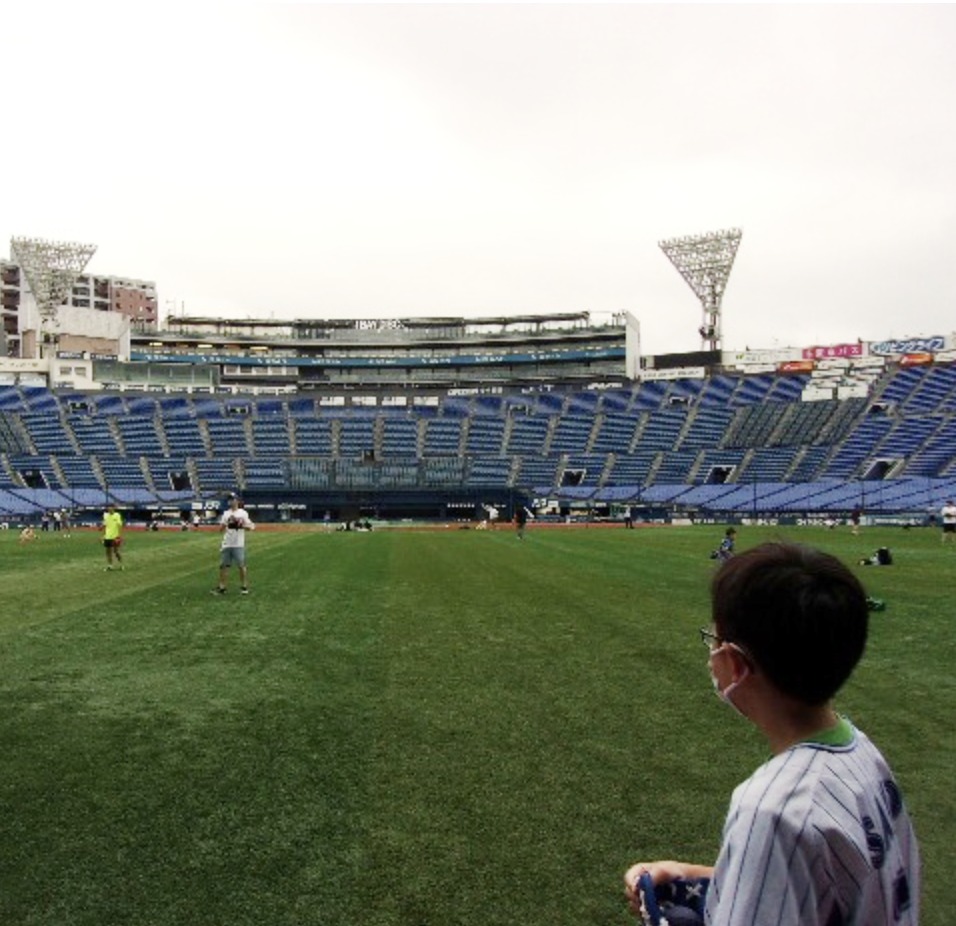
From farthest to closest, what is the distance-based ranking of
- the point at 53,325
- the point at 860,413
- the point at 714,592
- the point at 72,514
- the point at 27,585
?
the point at 53,325
the point at 860,413
the point at 72,514
the point at 27,585
the point at 714,592

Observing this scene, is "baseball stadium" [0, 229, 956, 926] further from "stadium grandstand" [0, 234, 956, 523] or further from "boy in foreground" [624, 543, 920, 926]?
"stadium grandstand" [0, 234, 956, 523]

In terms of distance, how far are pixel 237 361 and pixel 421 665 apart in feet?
343

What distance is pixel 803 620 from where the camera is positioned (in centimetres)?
190

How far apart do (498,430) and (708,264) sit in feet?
97.2

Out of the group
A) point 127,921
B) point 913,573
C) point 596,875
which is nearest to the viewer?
point 127,921

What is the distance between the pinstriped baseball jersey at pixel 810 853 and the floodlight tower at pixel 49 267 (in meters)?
105

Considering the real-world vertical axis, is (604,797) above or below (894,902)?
below

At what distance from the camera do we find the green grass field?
436 cm

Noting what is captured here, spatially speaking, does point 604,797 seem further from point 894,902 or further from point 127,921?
point 894,902

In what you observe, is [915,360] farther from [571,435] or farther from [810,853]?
[810,853]

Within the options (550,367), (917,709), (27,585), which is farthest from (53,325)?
(917,709)

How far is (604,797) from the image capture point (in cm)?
573

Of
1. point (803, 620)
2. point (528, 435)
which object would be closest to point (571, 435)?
point (528, 435)

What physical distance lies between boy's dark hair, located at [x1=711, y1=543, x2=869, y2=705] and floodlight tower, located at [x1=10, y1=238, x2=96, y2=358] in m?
104
